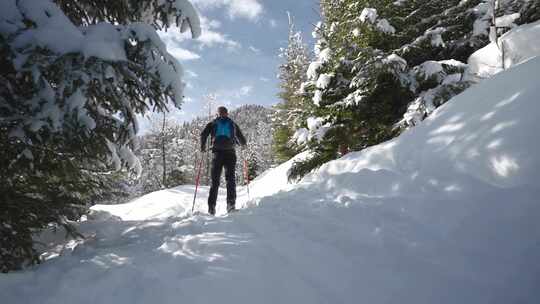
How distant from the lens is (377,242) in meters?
3.33

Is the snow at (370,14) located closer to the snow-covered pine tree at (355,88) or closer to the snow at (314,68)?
the snow-covered pine tree at (355,88)

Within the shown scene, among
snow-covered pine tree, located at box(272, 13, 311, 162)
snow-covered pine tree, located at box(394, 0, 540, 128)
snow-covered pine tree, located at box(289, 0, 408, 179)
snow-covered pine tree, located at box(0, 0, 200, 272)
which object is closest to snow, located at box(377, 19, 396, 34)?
snow-covered pine tree, located at box(289, 0, 408, 179)

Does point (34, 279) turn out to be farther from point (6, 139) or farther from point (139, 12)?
point (139, 12)

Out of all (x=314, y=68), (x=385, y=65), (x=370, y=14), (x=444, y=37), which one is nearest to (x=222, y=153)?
(x=314, y=68)

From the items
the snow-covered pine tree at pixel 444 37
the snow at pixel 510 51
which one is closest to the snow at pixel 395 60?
the snow-covered pine tree at pixel 444 37

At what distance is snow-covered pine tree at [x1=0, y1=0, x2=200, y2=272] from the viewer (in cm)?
294

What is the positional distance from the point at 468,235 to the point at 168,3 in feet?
14.6

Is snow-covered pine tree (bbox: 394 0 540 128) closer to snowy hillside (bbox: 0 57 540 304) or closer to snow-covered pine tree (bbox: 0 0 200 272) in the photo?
snowy hillside (bbox: 0 57 540 304)

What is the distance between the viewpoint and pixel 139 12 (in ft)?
14.7

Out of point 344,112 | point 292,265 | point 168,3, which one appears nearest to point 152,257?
point 292,265

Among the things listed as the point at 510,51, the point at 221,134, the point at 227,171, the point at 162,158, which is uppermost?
the point at 162,158

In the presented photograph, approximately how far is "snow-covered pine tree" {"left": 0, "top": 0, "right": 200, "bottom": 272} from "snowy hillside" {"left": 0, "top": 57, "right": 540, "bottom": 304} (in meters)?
0.76

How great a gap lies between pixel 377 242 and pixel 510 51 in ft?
23.6

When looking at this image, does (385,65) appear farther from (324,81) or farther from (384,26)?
(324,81)
